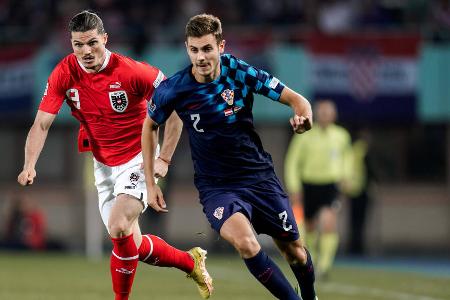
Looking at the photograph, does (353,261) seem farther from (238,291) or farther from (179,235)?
(238,291)

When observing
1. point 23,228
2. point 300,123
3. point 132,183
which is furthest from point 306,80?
point 300,123

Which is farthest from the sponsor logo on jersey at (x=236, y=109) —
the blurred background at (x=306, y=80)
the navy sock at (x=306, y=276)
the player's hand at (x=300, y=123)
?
the blurred background at (x=306, y=80)

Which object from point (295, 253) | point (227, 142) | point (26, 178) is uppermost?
point (227, 142)

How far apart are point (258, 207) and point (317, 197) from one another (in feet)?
22.0

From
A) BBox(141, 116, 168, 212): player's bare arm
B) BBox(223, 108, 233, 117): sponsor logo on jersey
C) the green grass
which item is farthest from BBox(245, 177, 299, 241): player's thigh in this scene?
the green grass

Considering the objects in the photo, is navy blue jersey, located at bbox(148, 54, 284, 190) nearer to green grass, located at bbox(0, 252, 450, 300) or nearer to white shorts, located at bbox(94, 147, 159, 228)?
white shorts, located at bbox(94, 147, 159, 228)

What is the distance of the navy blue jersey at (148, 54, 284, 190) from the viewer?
8.74 metres

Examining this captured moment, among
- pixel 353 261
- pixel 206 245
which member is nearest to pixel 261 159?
pixel 353 261

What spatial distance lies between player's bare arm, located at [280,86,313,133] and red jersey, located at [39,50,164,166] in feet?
4.33

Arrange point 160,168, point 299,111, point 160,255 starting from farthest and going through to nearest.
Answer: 1. point 160,255
2. point 160,168
3. point 299,111

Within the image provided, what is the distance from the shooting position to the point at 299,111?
27.6 feet

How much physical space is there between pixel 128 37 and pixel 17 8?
252 centimetres

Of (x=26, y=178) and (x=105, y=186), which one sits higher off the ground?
(x=26, y=178)

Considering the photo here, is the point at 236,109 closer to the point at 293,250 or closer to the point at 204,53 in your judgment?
the point at 204,53
